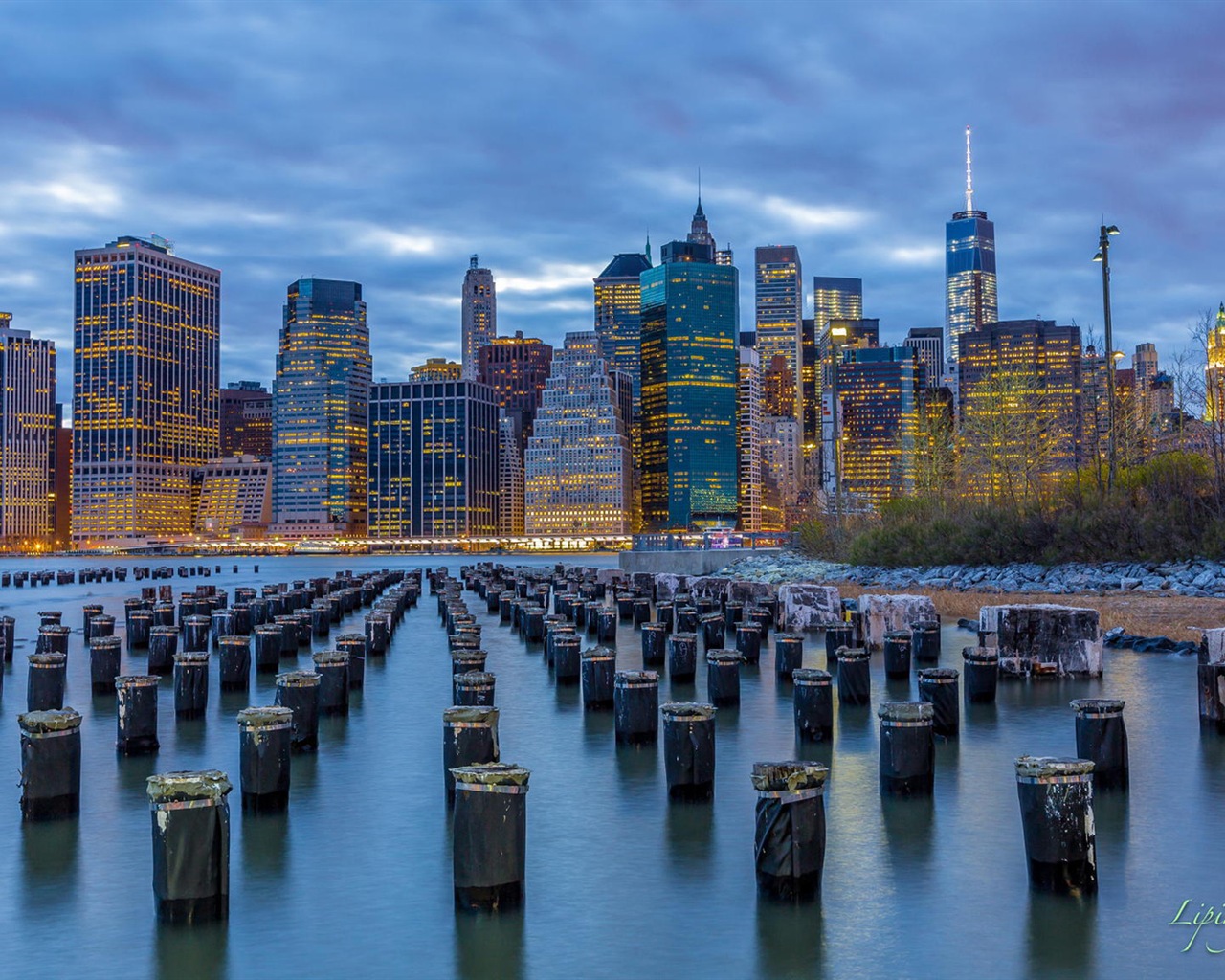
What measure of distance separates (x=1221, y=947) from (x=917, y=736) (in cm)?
431

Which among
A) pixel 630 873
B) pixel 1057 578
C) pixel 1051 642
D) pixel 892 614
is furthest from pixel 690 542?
pixel 630 873

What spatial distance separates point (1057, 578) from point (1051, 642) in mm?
13582

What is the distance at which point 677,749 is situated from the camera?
1187cm

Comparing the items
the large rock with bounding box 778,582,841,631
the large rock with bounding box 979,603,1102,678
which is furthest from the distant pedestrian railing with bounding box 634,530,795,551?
the large rock with bounding box 979,603,1102,678

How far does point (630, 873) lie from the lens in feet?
31.3

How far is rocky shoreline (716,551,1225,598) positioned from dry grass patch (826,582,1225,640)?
2.15 ft

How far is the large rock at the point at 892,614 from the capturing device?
24.2 m

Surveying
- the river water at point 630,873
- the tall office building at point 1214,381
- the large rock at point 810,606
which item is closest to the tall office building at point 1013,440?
the tall office building at point 1214,381

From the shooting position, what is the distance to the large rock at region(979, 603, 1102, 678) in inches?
773

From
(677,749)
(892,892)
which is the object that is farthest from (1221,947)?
(677,749)

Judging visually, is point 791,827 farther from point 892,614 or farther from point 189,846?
point 892,614

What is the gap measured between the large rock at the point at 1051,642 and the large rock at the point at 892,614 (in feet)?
13.2

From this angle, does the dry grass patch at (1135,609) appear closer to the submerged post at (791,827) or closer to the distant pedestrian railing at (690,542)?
the submerged post at (791,827)

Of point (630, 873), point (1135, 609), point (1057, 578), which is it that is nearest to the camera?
point (630, 873)
